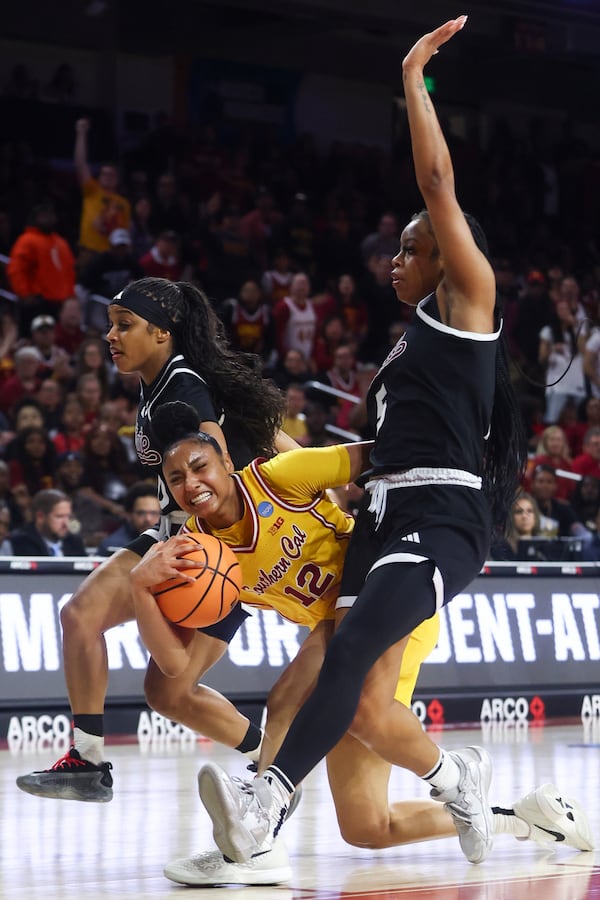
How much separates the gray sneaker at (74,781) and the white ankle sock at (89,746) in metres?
0.02

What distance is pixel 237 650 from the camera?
9688mm

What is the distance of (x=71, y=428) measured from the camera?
1248 centimetres

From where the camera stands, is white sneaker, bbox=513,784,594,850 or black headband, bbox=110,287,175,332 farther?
black headband, bbox=110,287,175,332

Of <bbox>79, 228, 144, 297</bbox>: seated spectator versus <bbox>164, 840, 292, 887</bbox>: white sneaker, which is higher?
<bbox>79, 228, 144, 297</bbox>: seated spectator

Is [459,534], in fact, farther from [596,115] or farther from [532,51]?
[596,115]

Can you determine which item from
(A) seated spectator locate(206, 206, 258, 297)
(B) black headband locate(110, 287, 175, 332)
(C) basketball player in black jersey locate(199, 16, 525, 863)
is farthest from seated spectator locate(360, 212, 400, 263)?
(C) basketball player in black jersey locate(199, 16, 525, 863)

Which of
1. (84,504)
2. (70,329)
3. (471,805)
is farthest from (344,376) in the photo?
(471,805)

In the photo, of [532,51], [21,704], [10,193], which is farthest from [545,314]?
[21,704]

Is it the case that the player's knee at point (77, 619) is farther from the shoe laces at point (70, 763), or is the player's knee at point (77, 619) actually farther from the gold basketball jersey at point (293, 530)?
the gold basketball jersey at point (293, 530)

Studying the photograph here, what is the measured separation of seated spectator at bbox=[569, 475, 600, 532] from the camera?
537 inches

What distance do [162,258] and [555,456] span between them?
424 centimetres

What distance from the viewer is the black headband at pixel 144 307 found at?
18.2 feet

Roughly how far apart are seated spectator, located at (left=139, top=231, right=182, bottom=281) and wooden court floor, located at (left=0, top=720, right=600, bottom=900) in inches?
302

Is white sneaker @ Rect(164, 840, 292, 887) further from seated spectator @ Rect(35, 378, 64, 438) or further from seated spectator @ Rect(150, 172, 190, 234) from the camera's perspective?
seated spectator @ Rect(150, 172, 190, 234)
